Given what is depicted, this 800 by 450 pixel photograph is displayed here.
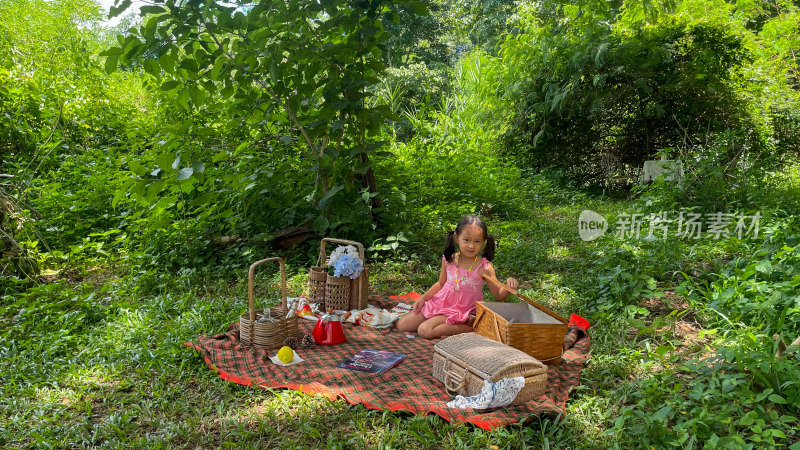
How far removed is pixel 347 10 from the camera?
4285 millimetres

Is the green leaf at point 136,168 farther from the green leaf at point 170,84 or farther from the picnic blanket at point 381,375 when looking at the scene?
the picnic blanket at point 381,375

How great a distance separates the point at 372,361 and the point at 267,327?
668 mm

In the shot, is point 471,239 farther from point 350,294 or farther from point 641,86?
point 641,86

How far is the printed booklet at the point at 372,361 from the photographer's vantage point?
2.74 m

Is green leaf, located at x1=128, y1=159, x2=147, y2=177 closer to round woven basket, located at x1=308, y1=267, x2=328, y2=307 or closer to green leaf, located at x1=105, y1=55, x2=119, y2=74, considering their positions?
green leaf, located at x1=105, y1=55, x2=119, y2=74

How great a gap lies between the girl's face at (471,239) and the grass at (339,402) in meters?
0.86

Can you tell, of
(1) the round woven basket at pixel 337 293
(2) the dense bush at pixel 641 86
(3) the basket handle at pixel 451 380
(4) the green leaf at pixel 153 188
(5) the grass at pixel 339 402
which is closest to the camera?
(5) the grass at pixel 339 402

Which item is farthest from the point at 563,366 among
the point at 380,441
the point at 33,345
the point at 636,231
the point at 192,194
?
the point at 192,194

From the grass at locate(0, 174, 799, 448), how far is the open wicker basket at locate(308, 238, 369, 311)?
0.60 m

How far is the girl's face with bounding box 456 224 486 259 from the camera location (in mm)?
3225

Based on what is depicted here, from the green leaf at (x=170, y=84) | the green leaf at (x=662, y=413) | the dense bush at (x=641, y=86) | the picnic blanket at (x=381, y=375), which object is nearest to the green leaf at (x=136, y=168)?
the green leaf at (x=170, y=84)

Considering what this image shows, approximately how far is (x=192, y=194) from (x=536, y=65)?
21.5ft

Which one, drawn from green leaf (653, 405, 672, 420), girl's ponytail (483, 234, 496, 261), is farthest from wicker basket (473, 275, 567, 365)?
green leaf (653, 405, 672, 420)

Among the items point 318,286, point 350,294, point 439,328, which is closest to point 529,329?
point 439,328
